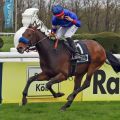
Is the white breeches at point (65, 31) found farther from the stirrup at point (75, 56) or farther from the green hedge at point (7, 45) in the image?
the green hedge at point (7, 45)

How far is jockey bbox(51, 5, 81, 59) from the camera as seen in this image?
7723 mm

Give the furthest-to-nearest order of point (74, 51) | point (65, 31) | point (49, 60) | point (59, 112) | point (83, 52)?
point (83, 52) → point (65, 31) → point (74, 51) → point (49, 60) → point (59, 112)

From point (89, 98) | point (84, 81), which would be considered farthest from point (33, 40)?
point (89, 98)

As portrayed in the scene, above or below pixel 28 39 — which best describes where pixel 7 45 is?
below

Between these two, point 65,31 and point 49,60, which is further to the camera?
point 65,31

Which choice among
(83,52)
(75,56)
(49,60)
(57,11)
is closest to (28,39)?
(49,60)

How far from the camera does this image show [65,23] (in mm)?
7984

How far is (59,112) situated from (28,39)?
131cm

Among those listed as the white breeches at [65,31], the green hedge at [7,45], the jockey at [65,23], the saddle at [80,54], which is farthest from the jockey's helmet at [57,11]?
the green hedge at [7,45]

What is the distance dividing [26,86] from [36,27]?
1031 millimetres

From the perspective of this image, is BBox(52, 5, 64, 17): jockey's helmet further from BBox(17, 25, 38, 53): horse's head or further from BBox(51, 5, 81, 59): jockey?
BBox(17, 25, 38, 53): horse's head

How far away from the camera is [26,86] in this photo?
303 inches

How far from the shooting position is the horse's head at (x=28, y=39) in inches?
288

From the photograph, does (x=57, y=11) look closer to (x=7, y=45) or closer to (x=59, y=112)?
(x=59, y=112)
